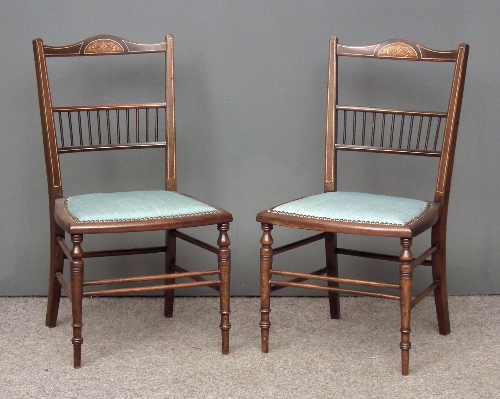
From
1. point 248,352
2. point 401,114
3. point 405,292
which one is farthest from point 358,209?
point 248,352

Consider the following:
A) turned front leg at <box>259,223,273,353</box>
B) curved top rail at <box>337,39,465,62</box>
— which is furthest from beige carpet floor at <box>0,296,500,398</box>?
curved top rail at <box>337,39,465,62</box>

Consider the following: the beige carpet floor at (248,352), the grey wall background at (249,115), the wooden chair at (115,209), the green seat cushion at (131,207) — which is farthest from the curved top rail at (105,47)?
the beige carpet floor at (248,352)

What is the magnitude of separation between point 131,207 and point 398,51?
3.18 feet

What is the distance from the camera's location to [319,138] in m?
3.02

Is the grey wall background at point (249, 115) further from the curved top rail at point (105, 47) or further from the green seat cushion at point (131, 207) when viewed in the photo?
the green seat cushion at point (131, 207)

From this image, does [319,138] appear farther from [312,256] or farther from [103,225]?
[103,225]

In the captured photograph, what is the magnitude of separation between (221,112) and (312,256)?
622 mm

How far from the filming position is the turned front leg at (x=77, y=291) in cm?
232

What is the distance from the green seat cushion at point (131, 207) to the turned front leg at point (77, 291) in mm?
79

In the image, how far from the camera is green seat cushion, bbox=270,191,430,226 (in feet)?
7.67

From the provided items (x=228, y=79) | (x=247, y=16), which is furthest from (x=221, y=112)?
Result: (x=247, y=16)

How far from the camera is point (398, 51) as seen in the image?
2.65 metres

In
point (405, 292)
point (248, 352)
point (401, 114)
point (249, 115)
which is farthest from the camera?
point (249, 115)

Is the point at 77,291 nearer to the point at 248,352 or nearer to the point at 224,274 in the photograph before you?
the point at 224,274
